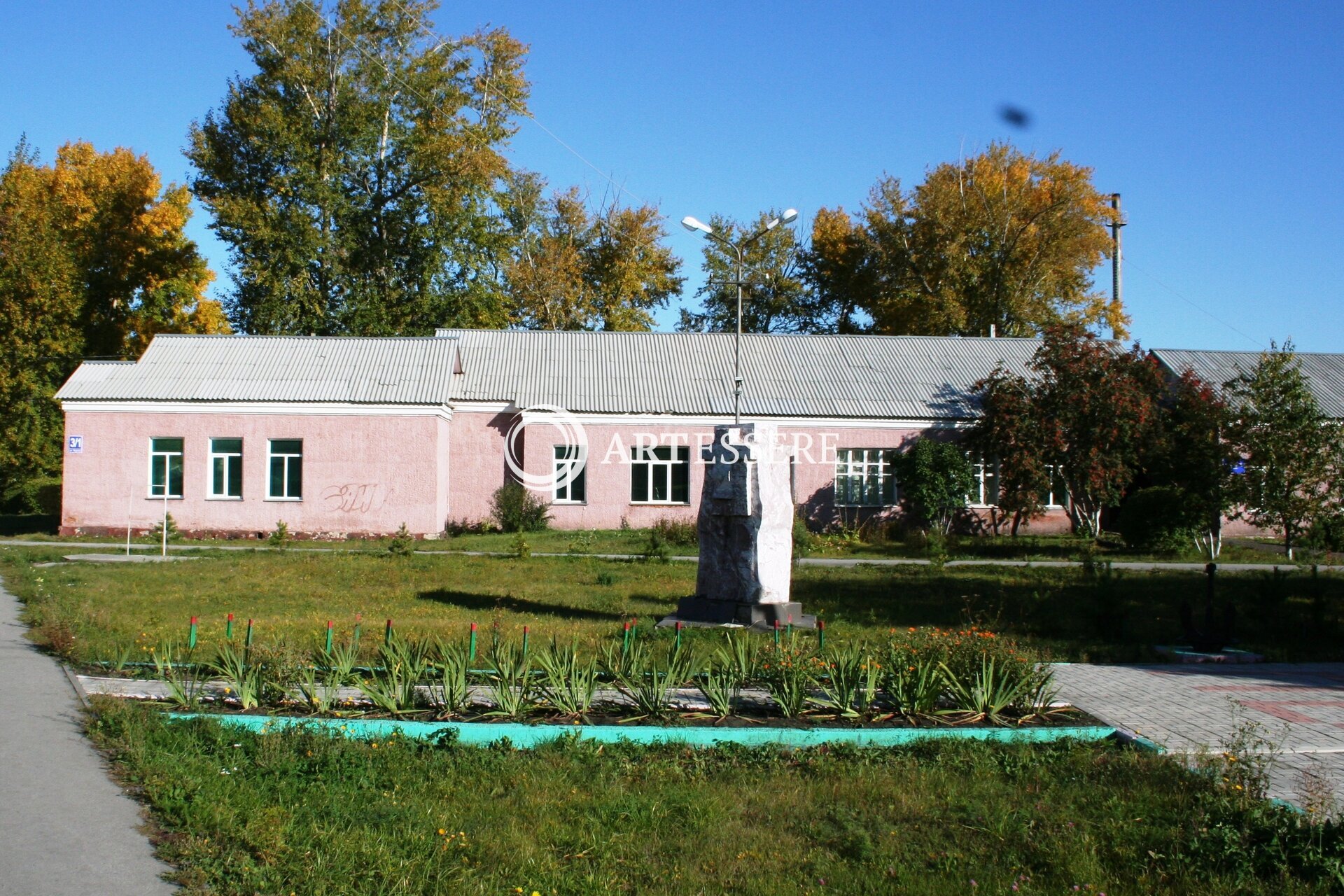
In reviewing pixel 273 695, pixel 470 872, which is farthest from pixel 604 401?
pixel 470 872

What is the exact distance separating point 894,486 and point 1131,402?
7.09 meters

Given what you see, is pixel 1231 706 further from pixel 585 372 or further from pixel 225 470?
pixel 225 470

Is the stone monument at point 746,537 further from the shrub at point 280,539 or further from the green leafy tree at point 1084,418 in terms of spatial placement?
the green leafy tree at point 1084,418

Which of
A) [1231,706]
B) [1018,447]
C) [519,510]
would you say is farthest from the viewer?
[519,510]

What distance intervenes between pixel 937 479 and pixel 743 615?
54.1 ft

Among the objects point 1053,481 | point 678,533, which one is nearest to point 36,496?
point 678,533

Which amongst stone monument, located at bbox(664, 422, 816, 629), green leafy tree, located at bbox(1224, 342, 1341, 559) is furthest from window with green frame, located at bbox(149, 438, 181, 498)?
green leafy tree, located at bbox(1224, 342, 1341, 559)

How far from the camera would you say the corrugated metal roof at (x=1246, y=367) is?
3132 centimetres

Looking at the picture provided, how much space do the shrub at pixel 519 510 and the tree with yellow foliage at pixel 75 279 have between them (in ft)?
59.2

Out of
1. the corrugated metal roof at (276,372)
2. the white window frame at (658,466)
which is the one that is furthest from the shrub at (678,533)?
the corrugated metal roof at (276,372)

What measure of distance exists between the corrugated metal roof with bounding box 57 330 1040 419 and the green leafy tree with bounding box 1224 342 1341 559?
10219 mm

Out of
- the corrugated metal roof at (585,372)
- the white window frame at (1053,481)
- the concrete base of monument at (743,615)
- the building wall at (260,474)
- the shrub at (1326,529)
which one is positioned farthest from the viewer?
the corrugated metal roof at (585,372)

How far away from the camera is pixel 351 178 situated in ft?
127

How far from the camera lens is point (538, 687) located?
8164 mm
